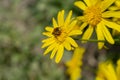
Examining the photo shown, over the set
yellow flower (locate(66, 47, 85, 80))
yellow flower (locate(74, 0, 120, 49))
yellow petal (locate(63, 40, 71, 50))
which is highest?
yellow flower (locate(74, 0, 120, 49))

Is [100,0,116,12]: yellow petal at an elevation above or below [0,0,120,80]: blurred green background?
above

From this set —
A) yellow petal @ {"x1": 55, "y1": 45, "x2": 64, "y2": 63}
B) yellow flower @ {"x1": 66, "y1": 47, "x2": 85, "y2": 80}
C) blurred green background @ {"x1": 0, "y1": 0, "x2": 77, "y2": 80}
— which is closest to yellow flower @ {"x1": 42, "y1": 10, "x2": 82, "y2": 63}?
yellow petal @ {"x1": 55, "y1": 45, "x2": 64, "y2": 63}

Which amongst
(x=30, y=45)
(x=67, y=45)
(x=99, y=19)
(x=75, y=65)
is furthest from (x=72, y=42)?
(x=30, y=45)

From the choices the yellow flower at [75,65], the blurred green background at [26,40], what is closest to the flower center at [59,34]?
the yellow flower at [75,65]

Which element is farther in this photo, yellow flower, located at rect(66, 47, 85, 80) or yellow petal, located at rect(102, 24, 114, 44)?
yellow flower, located at rect(66, 47, 85, 80)

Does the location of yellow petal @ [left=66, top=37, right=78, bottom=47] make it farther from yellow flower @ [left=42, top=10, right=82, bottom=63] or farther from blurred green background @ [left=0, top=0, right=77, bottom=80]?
blurred green background @ [left=0, top=0, right=77, bottom=80]

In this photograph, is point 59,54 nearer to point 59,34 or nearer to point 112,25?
point 59,34

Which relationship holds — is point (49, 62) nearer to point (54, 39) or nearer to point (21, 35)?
point (21, 35)
